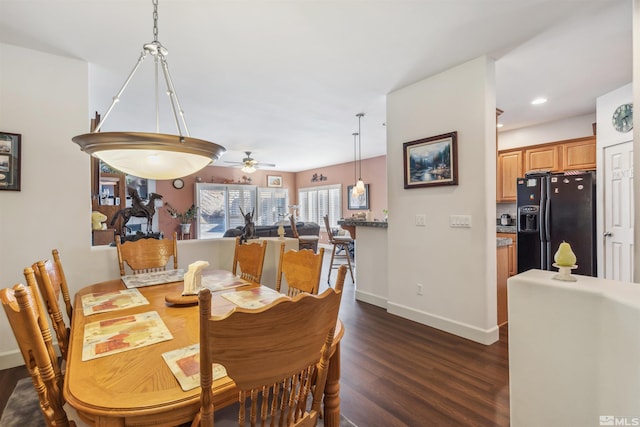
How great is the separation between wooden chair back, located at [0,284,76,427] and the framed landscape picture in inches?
117

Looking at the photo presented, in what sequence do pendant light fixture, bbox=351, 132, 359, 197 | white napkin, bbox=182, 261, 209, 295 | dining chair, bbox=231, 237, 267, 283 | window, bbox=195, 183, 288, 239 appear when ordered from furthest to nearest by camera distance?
window, bbox=195, 183, 288, 239, pendant light fixture, bbox=351, 132, 359, 197, dining chair, bbox=231, 237, 267, 283, white napkin, bbox=182, 261, 209, 295

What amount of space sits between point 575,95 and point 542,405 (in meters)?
3.69

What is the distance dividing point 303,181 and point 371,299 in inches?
268

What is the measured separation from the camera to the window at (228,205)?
28.1 ft

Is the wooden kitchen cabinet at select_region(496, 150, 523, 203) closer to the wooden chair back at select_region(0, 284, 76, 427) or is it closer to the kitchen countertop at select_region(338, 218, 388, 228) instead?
the kitchen countertop at select_region(338, 218, 388, 228)

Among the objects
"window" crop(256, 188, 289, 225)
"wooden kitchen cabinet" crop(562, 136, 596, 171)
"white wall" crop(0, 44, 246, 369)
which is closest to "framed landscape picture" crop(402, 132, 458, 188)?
"wooden kitchen cabinet" crop(562, 136, 596, 171)

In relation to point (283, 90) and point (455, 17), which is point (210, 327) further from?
point (283, 90)

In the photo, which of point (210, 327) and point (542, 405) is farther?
point (542, 405)

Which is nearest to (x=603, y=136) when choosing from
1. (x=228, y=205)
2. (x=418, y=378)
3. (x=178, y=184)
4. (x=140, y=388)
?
(x=418, y=378)

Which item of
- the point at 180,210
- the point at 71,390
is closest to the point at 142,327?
the point at 71,390

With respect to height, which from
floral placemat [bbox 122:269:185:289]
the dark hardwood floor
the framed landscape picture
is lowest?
the dark hardwood floor

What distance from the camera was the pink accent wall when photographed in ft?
25.2

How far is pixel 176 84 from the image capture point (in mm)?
3117

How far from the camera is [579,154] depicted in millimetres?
4094
